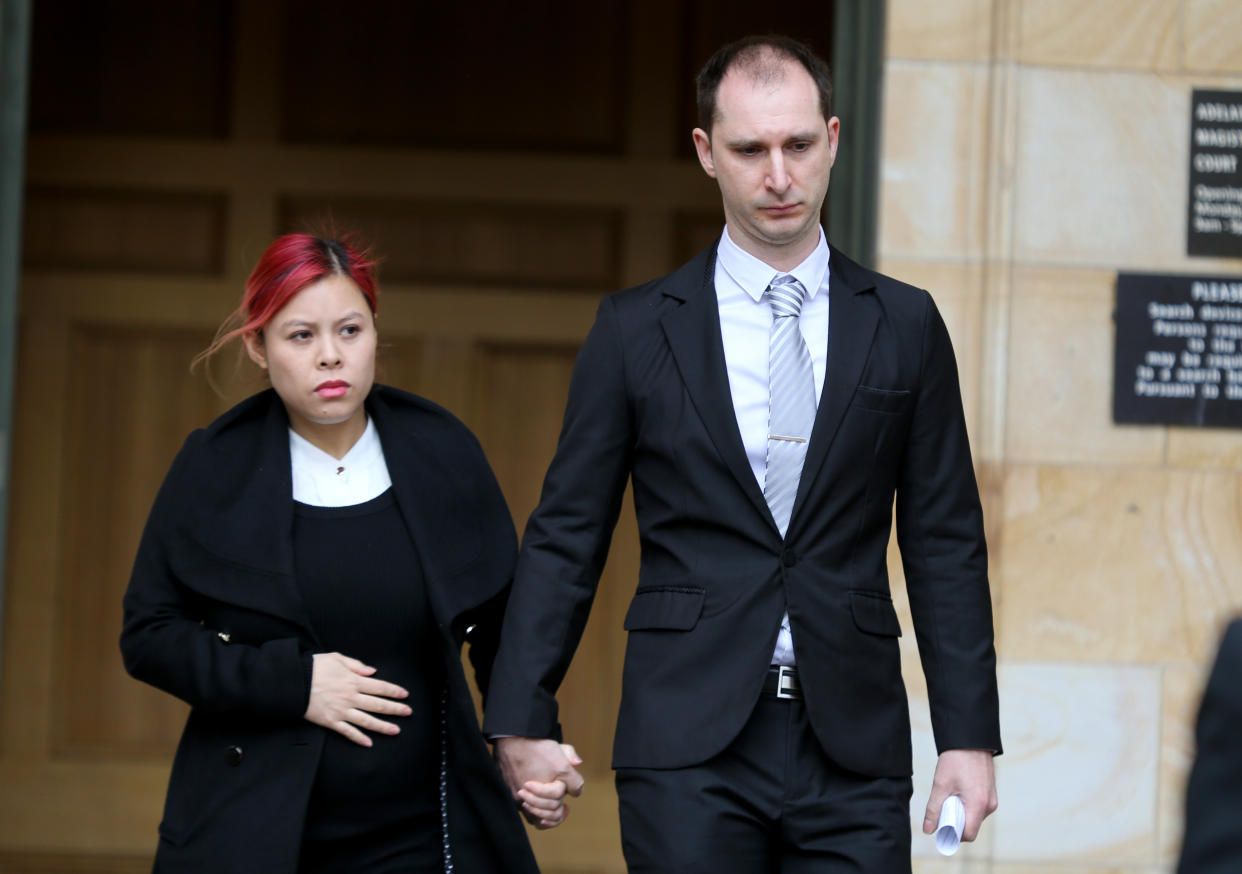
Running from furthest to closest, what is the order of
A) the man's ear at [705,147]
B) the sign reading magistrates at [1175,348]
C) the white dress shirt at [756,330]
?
1. the sign reading magistrates at [1175,348]
2. the man's ear at [705,147]
3. the white dress shirt at [756,330]

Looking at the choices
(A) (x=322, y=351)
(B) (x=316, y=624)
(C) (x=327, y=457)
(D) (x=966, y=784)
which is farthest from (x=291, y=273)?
(D) (x=966, y=784)

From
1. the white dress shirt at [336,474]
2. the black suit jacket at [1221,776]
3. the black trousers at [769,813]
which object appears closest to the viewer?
the black suit jacket at [1221,776]

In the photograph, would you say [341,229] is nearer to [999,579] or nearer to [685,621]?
[999,579]

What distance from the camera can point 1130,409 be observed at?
421 centimetres

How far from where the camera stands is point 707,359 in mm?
2818

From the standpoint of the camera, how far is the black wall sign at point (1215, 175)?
422 cm

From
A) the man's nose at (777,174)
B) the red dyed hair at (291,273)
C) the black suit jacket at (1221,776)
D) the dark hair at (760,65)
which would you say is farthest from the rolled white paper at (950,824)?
the black suit jacket at (1221,776)

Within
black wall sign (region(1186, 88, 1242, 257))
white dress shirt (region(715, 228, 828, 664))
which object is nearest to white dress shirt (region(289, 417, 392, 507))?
white dress shirt (region(715, 228, 828, 664))

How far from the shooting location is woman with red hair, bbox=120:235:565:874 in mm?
2863

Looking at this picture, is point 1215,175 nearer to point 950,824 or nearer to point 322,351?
point 950,824

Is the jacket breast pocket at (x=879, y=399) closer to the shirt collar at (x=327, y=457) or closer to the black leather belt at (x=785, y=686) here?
the black leather belt at (x=785, y=686)

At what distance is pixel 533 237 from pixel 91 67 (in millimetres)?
1452

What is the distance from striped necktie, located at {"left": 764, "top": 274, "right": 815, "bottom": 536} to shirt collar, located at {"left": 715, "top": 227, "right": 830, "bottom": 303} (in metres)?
0.11

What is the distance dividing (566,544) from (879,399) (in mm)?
536
